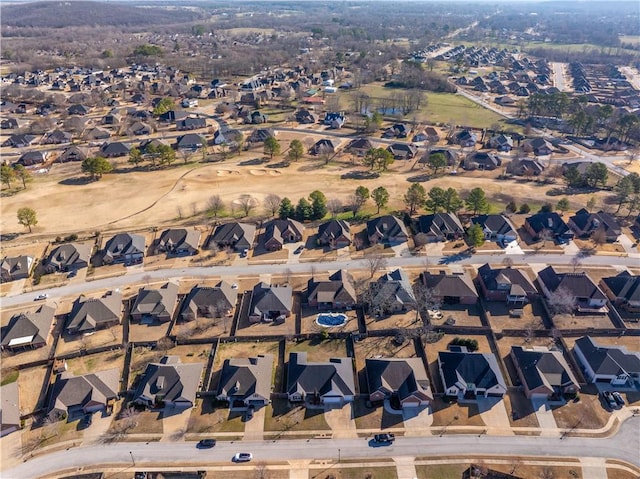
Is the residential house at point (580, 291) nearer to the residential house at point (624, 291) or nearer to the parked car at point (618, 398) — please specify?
the residential house at point (624, 291)

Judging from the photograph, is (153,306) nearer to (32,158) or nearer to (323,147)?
(323,147)

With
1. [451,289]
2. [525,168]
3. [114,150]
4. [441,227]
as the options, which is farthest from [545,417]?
[114,150]

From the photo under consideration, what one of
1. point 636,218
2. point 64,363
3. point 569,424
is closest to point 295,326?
point 64,363

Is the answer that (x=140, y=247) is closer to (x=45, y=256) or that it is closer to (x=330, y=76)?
(x=45, y=256)

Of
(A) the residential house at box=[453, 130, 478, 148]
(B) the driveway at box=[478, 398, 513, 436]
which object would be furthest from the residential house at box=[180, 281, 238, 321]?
(A) the residential house at box=[453, 130, 478, 148]

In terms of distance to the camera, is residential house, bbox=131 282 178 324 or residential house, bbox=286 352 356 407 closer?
residential house, bbox=286 352 356 407

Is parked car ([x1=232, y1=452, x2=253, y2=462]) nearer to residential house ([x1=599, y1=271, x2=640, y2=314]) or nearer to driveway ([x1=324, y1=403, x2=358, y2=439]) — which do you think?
driveway ([x1=324, y1=403, x2=358, y2=439])
